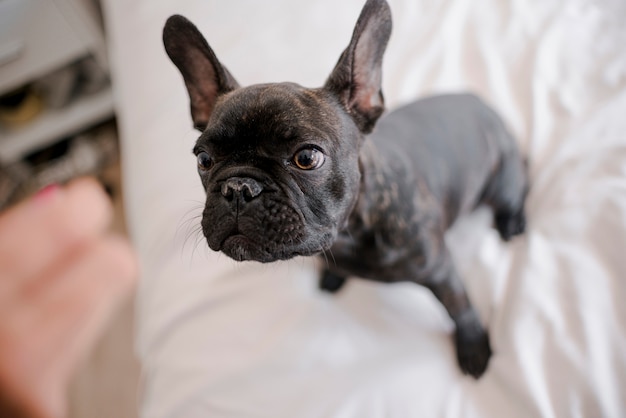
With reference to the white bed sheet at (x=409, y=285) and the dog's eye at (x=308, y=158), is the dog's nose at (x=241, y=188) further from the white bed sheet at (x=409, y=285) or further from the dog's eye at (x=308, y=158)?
the white bed sheet at (x=409, y=285)

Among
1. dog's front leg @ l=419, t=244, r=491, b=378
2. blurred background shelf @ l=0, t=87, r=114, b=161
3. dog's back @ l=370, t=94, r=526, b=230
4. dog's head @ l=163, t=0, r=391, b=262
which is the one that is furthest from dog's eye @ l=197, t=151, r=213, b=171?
blurred background shelf @ l=0, t=87, r=114, b=161

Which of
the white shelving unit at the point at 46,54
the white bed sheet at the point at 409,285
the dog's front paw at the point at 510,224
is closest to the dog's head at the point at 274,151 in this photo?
the white bed sheet at the point at 409,285

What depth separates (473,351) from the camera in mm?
1218

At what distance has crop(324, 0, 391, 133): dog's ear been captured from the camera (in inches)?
31.7

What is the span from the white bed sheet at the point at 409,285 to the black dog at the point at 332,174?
126mm

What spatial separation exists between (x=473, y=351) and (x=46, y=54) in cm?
239

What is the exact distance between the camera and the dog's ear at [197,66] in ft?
2.69

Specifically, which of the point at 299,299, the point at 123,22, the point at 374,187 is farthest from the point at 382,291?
the point at 123,22

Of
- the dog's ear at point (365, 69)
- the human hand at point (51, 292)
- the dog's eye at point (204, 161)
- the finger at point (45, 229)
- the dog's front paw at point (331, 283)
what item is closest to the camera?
the dog's ear at point (365, 69)

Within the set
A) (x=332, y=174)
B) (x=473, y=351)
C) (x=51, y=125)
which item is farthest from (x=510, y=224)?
(x=51, y=125)

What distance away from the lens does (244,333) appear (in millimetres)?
1386

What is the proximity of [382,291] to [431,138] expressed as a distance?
514 millimetres

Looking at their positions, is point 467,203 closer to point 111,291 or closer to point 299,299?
point 299,299

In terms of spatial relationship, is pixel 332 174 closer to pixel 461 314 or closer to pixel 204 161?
pixel 204 161
